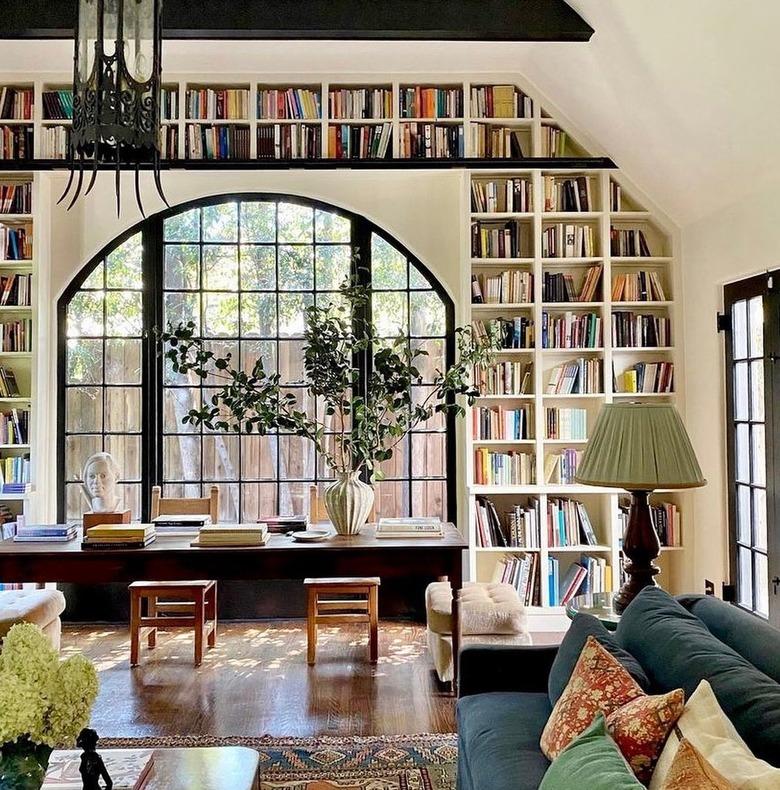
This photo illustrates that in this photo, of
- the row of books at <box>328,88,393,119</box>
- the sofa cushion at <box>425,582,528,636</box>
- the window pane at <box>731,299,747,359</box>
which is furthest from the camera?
the row of books at <box>328,88,393,119</box>

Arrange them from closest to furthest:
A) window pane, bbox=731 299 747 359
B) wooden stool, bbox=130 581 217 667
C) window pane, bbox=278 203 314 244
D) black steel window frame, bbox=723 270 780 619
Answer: black steel window frame, bbox=723 270 780 619 < wooden stool, bbox=130 581 217 667 < window pane, bbox=731 299 747 359 < window pane, bbox=278 203 314 244

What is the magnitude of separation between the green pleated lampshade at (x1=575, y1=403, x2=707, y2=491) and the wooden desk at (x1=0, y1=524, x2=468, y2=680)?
1.02m

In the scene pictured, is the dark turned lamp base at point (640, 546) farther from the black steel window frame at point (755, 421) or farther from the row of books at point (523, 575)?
the row of books at point (523, 575)

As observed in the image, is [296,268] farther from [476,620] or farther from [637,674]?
[637,674]

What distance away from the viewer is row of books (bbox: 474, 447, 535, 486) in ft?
17.1

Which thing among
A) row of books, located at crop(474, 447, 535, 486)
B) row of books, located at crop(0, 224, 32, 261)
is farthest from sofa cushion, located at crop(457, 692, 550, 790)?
A: row of books, located at crop(0, 224, 32, 261)

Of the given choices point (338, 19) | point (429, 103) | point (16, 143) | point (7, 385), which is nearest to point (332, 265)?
point (429, 103)

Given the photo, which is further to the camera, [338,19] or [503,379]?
[503,379]

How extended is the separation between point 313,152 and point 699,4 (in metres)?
2.53

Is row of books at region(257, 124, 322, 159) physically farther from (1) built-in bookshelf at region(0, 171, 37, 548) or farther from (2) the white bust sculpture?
(2) the white bust sculpture

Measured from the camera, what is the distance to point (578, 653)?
2.28 meters

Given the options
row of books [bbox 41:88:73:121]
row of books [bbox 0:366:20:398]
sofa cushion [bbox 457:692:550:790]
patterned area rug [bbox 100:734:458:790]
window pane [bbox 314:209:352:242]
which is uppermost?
row of books [bbox 41:88:73:121]

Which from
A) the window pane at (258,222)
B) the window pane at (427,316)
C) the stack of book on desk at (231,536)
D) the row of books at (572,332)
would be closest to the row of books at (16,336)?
the window pane at (258,222)

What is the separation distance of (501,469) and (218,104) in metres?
3.01
